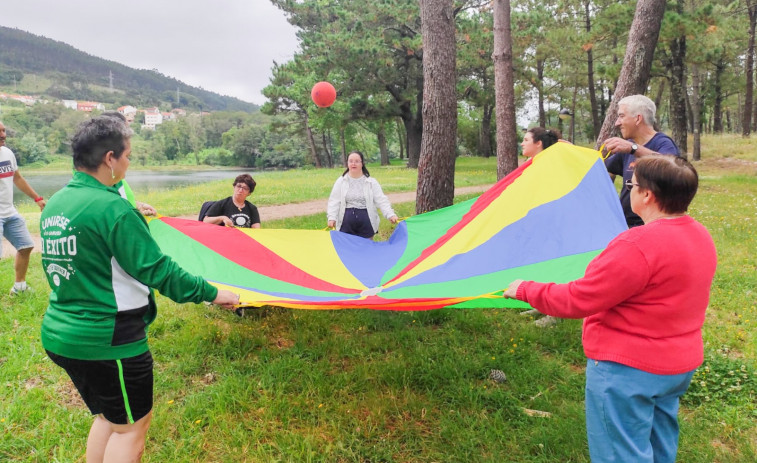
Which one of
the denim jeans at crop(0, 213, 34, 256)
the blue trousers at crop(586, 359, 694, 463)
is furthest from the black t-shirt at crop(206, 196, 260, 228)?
the blue trousers at crop(586, 359, 694, 463)

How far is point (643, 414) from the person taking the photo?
1.42m

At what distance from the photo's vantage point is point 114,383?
4.99ft

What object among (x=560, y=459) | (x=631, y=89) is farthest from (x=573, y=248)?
(x=631, y=89)

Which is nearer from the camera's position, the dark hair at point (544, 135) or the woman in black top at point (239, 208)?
the dark hair at point (544, 135)

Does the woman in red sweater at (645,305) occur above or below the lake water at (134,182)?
below

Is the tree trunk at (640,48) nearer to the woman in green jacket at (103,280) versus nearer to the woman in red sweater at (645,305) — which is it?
the woman in red sweater at (645,305)

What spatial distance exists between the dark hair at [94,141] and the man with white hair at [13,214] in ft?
8.97

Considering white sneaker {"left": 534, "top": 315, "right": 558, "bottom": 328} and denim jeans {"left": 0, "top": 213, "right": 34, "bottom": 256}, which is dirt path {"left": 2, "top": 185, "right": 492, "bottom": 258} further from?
white sneaker {"left": 534, "top": 315, "right": 558, "bottom": 328}

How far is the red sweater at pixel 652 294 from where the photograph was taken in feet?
4.37

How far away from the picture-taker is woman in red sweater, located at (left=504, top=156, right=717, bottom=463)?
1.34 m

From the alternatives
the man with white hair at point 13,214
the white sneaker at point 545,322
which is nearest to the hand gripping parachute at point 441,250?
the white sneaker at point 545,322

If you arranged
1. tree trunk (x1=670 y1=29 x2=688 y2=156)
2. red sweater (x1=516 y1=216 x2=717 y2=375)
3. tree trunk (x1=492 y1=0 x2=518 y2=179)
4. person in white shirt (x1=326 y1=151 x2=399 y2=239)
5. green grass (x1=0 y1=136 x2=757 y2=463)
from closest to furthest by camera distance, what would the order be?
red sweater (x1=516 y1=216 x2=717 y2=375) < green grass (x1=0 y1=136 x2=757 y2=463) < person in white shirt (x1=326 y1=151 x2=399 y2=239) < tree trunk (x1=492 y1=0 x2=518 y2=179) < tree trunk (x1=670 y1=29 x2=688 y2=156)

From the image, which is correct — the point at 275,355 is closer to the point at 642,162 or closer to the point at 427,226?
the point at 427,226

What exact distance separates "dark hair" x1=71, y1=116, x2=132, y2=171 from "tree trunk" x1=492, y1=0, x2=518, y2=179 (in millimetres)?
4779
